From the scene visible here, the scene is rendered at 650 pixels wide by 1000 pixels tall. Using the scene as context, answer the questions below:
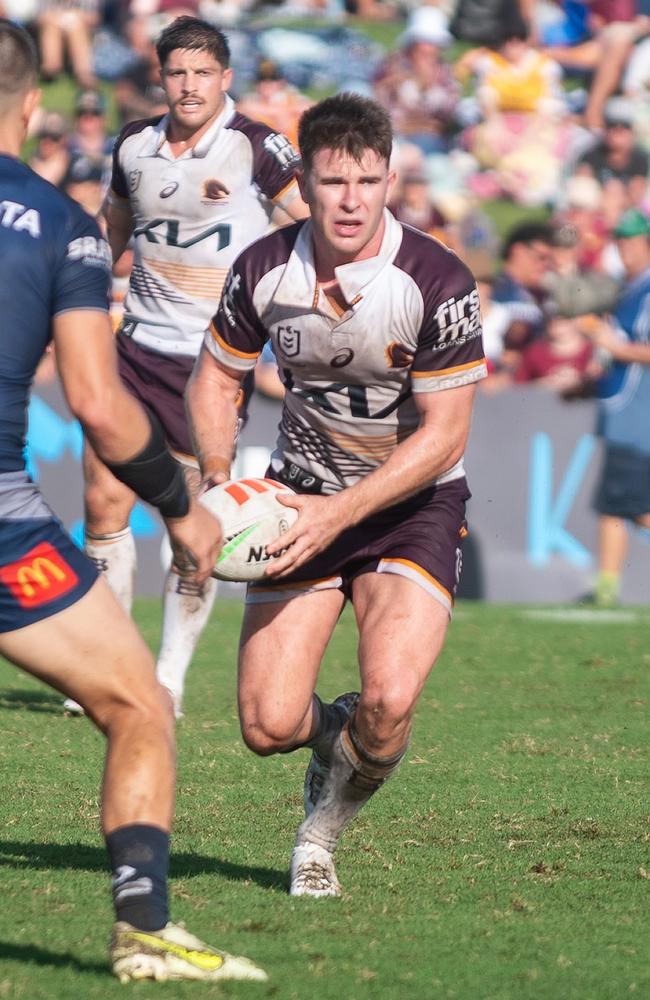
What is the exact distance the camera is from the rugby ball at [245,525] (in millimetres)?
5078

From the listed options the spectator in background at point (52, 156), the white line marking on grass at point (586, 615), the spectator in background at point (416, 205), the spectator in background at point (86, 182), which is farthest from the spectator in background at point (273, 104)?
the white line marking on grass at point (586, 615)

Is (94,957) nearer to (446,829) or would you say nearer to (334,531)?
(334,531)

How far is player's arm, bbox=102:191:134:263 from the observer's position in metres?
8.24

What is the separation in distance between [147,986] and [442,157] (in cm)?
1662

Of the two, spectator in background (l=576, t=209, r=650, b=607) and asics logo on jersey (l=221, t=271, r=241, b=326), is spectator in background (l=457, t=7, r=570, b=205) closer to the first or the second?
spectator in background (l=576, t=209, r=650, b=607)

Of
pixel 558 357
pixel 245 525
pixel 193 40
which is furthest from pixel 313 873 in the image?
pixel 558 357

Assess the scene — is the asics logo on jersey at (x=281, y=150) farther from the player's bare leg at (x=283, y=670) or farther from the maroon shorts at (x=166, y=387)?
the player's bare leg at (x=283, y=670)

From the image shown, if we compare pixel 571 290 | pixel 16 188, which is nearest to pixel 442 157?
pixel 571 290

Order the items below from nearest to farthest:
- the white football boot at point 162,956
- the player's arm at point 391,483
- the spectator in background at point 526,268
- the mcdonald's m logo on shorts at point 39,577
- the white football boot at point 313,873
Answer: the white football boot at point 162,956
the mcdonald's m logo on shorts at point 39,577
the white football boot at point 313,873
the player's arm at point 391,483
the spectator in background at point 526,268

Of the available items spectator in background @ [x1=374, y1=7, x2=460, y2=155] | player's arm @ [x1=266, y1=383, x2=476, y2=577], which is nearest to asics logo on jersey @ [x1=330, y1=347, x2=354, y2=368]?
player's arm @ [x1=266, y1=383, x2=476, y2=577]

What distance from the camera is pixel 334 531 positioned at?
523 centimetres

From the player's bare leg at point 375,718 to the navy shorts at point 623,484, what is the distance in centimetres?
766

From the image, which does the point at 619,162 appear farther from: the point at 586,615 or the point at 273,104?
the point at 586,615

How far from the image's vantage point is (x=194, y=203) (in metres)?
8.06
